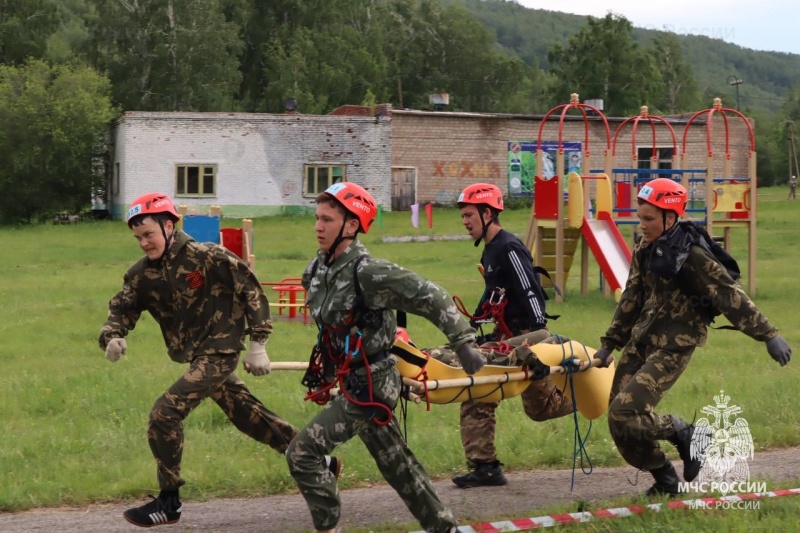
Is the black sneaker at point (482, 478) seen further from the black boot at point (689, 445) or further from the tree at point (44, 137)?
the tree at point (44, 137)

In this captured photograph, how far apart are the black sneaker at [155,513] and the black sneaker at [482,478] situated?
200cm

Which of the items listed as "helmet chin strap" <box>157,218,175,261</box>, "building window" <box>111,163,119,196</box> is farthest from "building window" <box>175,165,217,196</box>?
"helmet chin strap" <box>157,218,175,261</box>

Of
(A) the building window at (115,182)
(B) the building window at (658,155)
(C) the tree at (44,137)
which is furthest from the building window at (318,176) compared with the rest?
(B) the building window at (658,155)

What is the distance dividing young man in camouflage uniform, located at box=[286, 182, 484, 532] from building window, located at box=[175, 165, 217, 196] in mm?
43046

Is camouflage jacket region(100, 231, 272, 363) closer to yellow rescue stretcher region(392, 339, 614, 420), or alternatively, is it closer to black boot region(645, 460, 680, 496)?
yellow rescue stretcher region(392, 339, 614, 420)

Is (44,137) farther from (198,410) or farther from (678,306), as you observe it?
(678,306)

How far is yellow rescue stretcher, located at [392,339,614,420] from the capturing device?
21.6 feet

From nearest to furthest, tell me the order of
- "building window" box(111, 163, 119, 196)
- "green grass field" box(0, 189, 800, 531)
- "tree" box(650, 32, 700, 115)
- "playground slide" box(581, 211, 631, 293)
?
"green grass field" box(0, 189, 800, 531) → "playground slide" box(581, 211, 631, 293) → "building window" box(111, 163, 119, 196) → "tree" box(650, 32, 700, 115)

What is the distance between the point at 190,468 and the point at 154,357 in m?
5.91

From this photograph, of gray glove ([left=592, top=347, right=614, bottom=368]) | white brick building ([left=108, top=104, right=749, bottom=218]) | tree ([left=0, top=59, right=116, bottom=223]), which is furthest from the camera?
white brick building ([left=108, top=104, right=749, bottom=218])

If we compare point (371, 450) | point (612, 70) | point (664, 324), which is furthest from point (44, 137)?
point (612, 70)

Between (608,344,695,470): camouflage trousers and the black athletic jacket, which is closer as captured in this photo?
(608,344,695,470): camouflage trousers

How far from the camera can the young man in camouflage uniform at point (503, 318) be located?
7.82m

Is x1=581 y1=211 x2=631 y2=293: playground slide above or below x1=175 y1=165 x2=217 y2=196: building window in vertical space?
below
